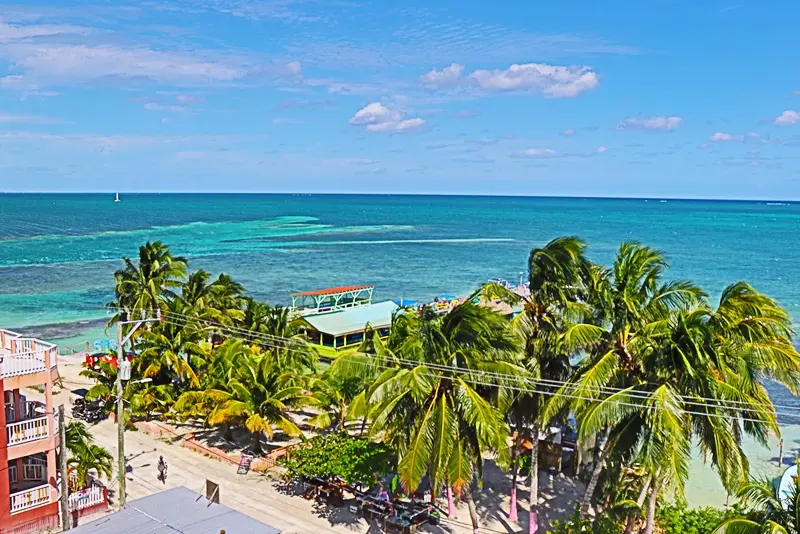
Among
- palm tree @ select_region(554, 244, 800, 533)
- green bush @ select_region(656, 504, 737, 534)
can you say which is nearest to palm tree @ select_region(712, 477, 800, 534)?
palm tree @ select_region(554, 244, 800, 533)

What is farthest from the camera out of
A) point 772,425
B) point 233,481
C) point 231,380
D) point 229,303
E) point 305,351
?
point 229,303

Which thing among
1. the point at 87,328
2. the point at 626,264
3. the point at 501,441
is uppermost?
the point at 626,264

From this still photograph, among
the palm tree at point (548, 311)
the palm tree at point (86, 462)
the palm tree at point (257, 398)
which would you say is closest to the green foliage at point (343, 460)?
the palm tree at point (257, 398)

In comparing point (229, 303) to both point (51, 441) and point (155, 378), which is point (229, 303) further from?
point (51, 441)

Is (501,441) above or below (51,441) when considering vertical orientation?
above

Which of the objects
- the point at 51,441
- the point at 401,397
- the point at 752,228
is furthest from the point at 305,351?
the point at 752,228

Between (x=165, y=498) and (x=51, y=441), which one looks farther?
(x=51, y=441)

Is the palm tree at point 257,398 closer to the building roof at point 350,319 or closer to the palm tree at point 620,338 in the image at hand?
the palm tree at point 620,338
